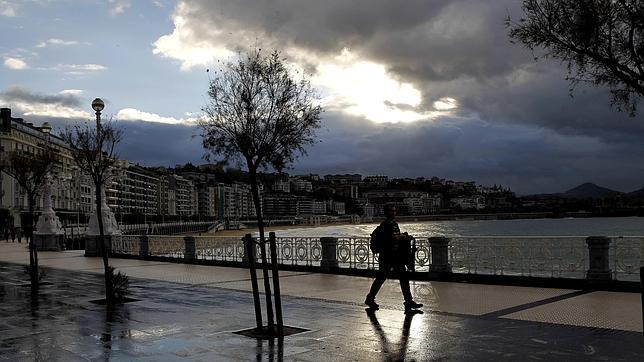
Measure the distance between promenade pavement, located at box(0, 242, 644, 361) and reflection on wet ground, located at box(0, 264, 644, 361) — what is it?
0.01 m

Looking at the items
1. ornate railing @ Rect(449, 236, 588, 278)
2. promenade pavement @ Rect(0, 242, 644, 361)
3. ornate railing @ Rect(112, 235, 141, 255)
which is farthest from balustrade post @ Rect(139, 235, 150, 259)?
ornate railing @ Rect(449, 236, 588, 278)

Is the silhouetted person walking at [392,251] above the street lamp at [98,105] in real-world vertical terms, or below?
below

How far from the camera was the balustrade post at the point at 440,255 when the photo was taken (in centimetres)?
1387

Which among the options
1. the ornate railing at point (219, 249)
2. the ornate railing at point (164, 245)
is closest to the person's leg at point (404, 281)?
the ornate railing at point (219, 249)

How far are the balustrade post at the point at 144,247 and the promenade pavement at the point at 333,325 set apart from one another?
10.0 m

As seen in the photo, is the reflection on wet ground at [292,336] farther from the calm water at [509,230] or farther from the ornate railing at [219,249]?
the calm water at [509,230]

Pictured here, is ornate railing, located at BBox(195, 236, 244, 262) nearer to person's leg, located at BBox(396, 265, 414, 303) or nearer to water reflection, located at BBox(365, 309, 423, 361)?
person's leg, located at BBox(396, 265, 414, 303)

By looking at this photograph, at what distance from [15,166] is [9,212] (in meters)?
82.9

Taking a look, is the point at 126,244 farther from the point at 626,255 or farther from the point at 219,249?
the point at 626,255

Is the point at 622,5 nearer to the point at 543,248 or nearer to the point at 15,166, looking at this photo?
the point at 543,248

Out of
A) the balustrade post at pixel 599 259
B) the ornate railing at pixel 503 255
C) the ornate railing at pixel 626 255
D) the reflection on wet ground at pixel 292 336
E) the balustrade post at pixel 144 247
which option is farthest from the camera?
the balustrade post at pixel 144 247

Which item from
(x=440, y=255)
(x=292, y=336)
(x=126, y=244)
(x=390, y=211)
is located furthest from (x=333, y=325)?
(x=126, y=244)

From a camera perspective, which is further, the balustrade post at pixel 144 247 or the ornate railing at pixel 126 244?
the ornate railing at pixel 126 244

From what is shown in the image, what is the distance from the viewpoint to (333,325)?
27.8ft
